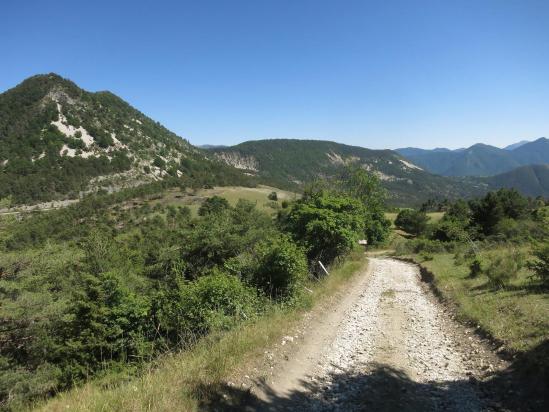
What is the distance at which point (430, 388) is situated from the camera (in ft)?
22.9

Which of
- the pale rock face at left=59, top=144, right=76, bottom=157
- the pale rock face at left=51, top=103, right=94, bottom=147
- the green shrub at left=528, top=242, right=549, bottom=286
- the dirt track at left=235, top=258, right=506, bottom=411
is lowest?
the dirt track at left=235, top=258, right=506, bottom=411

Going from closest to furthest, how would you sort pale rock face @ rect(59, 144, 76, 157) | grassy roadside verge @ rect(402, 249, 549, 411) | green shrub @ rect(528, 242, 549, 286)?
grassy roadside verge @ rect(402, 249, 549, 411) < green shrub @ rect(528, 242, 549, 286) < pale rock face @ rect(59, 144, 76, 157)

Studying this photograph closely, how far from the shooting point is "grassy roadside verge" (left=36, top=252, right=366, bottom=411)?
204 inches

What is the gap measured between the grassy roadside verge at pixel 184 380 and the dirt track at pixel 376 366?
0.70 m

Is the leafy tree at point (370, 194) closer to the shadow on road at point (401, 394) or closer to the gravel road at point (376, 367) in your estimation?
the gravel road at point (376, 367)

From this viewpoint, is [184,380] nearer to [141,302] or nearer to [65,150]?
[141,302]

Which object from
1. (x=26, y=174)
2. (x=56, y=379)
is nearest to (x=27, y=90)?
(x=26, y=174)

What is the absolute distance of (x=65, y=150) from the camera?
6476 inches

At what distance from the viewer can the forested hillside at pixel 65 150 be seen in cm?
14525

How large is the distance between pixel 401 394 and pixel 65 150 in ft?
623

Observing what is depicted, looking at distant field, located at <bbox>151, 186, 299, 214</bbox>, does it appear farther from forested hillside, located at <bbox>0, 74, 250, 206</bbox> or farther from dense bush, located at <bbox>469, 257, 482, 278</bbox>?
dense bush, located at <bbox>469, 257, 482, 278</bbox>

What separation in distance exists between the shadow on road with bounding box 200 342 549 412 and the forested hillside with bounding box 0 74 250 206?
513 ft

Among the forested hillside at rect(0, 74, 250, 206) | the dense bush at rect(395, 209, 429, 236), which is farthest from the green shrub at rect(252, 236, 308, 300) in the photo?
the forested hillside at rect(0, 74, 250, 206)

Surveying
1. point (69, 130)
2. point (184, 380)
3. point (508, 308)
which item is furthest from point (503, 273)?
point (69, 130)
